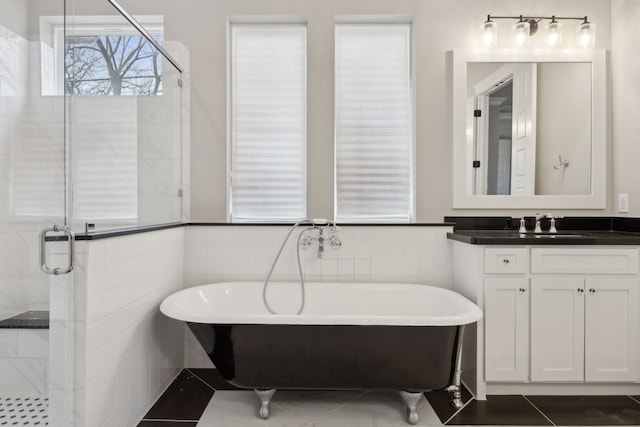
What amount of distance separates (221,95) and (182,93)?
27 cm

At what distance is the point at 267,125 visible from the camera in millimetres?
2775

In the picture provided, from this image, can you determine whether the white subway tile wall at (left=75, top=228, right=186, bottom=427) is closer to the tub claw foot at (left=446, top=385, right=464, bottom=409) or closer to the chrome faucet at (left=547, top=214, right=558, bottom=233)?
the tub claw foot at (left=446, top=385, right=464, bottom=409)

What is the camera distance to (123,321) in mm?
1812

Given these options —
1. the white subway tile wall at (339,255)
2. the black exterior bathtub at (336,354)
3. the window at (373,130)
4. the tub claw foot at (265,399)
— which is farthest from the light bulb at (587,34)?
the tub claw foot at (265,399)

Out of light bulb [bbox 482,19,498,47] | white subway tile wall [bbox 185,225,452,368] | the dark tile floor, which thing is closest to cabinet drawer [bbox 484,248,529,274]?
white subway tile wall [bbox 185,225,452,368]

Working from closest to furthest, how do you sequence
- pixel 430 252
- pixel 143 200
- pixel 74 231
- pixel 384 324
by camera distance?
pixel 74 231
pixel 384 324
pixel 143 200
pixel 430 252

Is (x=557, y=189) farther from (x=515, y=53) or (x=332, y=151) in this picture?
(x=332, y=151)

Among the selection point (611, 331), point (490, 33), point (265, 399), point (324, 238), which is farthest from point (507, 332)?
point (490, 33)

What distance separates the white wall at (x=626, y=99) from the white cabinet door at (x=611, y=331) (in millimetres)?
690

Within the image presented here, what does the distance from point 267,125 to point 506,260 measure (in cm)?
181

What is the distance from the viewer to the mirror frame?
2.64 m

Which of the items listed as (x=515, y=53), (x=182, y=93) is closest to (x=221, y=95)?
(x=182, y=93)

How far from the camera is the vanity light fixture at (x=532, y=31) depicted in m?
2.59

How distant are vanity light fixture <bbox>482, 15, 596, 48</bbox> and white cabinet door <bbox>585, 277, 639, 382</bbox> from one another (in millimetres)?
1623
